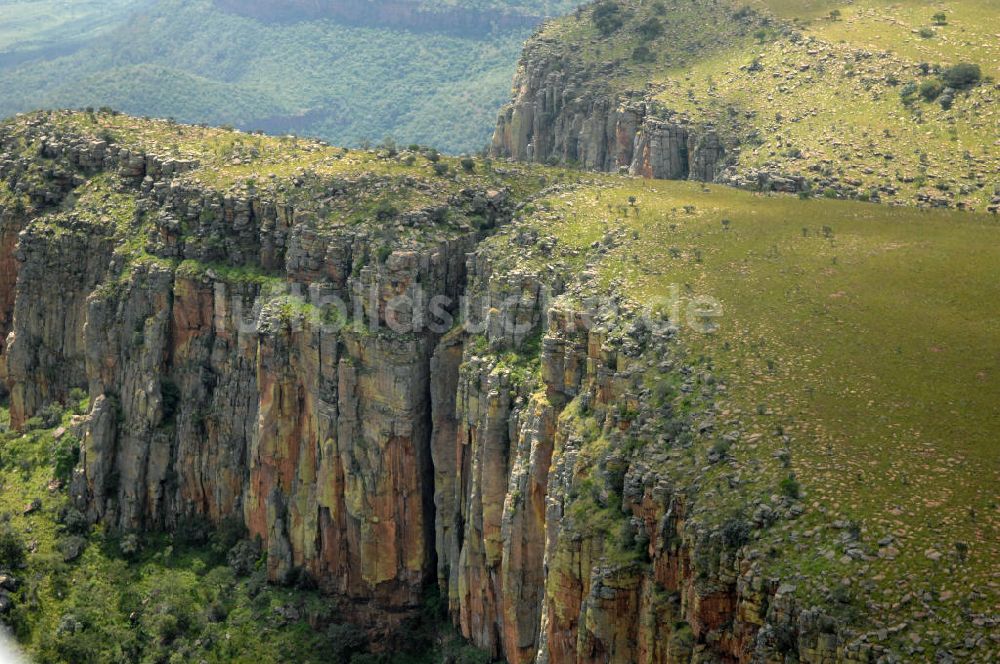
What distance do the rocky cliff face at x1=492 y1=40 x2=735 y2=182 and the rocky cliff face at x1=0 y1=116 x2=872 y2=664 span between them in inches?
1017

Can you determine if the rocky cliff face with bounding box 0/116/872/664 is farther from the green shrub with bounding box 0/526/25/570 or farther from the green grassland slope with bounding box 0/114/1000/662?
the green shrub with bounding box 0/526/25/570

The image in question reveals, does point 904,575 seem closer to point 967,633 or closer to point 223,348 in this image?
point 967,633

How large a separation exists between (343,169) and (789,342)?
36.3m

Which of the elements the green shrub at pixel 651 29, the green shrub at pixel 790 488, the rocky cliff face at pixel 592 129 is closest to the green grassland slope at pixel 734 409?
the green shrub at pixel 790 488

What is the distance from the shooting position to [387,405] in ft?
242

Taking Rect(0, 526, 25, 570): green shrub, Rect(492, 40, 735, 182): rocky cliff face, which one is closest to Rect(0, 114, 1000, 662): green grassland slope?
Rect(0, 526, 25, 570): green shrub

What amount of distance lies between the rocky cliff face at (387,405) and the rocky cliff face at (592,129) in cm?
2584

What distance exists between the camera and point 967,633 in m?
40.4

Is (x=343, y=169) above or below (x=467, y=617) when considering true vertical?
above

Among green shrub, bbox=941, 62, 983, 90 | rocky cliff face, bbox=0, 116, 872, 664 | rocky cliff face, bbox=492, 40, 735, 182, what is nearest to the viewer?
rocky cliff face, bbox=0, 116, 872, 664

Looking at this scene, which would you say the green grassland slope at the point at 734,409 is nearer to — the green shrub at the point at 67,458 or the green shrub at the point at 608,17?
the green shrub at the point at 67,458

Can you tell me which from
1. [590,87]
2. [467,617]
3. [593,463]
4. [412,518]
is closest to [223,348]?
[412,518]

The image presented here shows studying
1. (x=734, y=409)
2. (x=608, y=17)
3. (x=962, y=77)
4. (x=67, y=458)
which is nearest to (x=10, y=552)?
(x=67, y=458)

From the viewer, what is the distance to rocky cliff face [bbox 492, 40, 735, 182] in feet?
337
